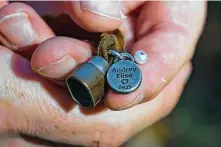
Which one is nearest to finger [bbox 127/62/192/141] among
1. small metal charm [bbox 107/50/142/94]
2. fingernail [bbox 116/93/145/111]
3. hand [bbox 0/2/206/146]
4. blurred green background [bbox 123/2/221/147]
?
hand [bbox 0/2/206/146]

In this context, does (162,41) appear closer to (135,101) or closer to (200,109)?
(135,101)

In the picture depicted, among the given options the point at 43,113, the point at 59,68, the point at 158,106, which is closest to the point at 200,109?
the point at 158,106

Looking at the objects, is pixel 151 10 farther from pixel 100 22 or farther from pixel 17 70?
pixel 17 70

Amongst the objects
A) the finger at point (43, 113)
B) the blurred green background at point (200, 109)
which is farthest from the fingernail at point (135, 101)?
the blurred green background at point (200, 109)

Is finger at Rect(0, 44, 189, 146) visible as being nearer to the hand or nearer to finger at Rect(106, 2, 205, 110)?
the hand

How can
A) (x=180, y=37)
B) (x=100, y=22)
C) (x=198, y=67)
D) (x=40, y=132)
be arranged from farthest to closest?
(x=198, y=67) < (x=180, y=37) < (x=40, y=132) < (x=100, y=22)

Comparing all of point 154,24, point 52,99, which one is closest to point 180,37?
point 154,24
